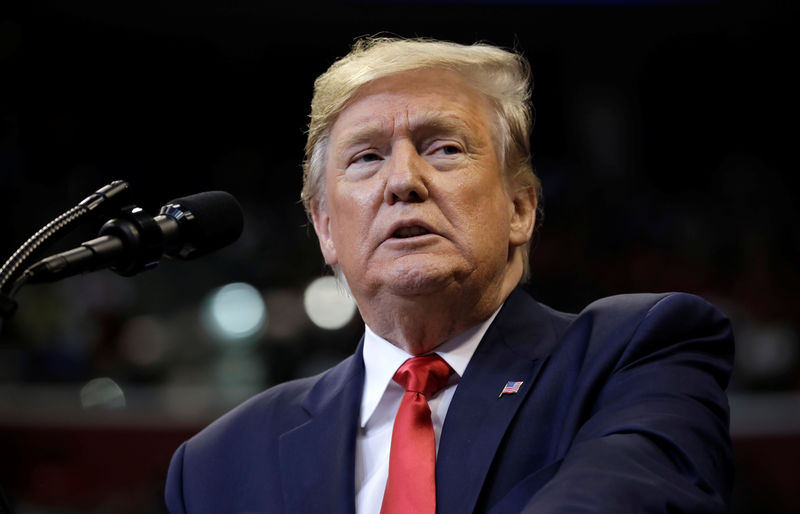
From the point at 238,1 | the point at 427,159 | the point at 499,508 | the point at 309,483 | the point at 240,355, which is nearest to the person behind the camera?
the point at 499,508

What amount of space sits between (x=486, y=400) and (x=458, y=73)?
2.10 feet

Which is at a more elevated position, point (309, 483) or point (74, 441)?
point (309, 483)

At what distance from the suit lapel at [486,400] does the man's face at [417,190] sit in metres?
0.10

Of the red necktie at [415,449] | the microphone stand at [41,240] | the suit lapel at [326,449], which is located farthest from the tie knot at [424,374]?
the microphone stand at [41,240]

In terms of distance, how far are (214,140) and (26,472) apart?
3020 mm

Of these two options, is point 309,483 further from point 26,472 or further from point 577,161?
point 577,161

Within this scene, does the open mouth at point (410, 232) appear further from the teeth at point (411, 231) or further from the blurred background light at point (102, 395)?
the blurred background light at point (102, 395)

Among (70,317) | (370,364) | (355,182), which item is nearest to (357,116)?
(355,182)

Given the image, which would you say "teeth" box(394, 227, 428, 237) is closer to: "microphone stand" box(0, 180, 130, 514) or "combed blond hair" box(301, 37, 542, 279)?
"combed blond hair" box(301, 37, 542, 279)

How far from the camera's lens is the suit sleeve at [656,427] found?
1223 mm

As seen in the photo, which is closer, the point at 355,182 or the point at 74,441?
the point at 355,182

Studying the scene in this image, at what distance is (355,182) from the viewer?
1.88 m

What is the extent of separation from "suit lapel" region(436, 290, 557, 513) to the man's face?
0.33ft

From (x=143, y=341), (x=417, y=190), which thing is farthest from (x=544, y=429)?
(x=143, y=341)
